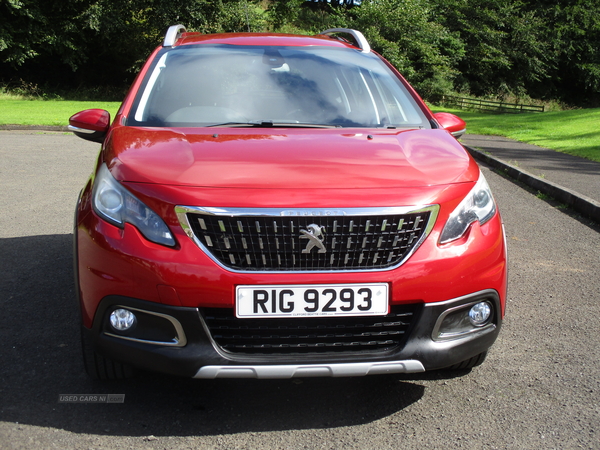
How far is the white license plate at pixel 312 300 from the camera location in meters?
2.40

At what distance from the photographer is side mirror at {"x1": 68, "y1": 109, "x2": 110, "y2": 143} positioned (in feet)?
11.8

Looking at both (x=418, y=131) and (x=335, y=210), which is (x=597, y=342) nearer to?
(x=418, y=131)

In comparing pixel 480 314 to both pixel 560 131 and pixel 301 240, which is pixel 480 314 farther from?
pixel 560 131

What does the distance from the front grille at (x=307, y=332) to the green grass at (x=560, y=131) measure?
417 inches

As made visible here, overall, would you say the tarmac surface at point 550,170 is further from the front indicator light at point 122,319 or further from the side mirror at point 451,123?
the front indicator light at point 122,319

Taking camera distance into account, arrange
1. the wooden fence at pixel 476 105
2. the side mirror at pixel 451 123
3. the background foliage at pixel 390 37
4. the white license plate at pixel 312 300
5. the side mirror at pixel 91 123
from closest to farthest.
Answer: the white license plate at pixel 312 300 → the side mirror at pixel 91 123 → the side mirror at pixel 451 123 → the background foliage at pixel 390 37 → the wooden fence at pixel 476 105

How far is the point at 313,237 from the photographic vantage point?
7.94ft

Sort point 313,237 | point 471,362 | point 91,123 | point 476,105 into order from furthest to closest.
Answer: point 476,105 → point 91,123 → point 471,362 → point 313,237

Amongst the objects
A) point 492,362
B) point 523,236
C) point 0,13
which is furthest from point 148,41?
point 492,362

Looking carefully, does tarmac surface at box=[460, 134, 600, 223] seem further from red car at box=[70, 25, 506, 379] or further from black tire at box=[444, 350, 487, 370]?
red car at box=[70, 25, 506, 379]

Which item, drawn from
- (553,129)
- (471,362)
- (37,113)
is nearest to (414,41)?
(553,129)

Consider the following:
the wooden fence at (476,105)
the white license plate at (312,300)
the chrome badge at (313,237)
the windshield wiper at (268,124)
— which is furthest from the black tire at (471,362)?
the wooden fence at (476,105)

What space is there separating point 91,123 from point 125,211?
1273 millimetres

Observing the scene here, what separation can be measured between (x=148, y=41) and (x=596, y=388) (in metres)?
39.1
